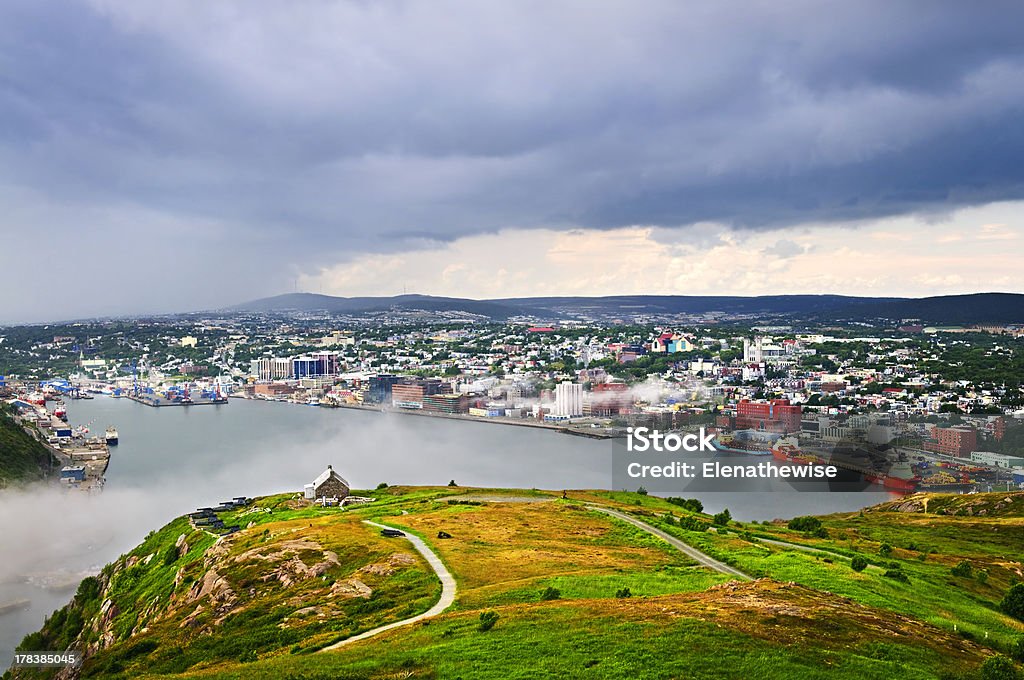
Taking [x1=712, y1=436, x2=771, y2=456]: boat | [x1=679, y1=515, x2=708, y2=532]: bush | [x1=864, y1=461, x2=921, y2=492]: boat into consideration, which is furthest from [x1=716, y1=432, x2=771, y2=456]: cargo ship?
[x1=679, y1=515, x2=708, y2=532]: bush

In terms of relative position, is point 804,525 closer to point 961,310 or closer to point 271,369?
point 271,369

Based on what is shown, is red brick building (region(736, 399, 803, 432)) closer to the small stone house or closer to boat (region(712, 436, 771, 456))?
boat (region(712, 436, 771, 456))

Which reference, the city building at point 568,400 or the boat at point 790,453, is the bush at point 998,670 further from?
the city building at point 568,400

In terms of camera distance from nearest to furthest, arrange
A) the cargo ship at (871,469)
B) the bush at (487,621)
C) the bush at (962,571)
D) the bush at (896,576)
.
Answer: the bush at (487,621)
the bush at (896,576)
the bush at (962,571)
the cargo ship at (871,469)

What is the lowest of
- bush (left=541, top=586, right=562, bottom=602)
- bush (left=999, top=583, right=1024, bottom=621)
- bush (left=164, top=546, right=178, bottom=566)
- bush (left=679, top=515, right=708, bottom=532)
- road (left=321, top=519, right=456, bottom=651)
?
bush (left=164, top=546, right=178, bottom=566)

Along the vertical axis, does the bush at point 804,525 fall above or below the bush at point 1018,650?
below

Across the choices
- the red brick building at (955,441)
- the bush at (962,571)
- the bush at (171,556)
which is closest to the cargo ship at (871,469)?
the red brick building at (955,441)
